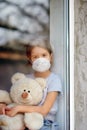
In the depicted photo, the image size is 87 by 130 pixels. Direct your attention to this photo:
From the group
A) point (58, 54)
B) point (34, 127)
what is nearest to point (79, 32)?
point (58, 54)

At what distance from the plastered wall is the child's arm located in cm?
16

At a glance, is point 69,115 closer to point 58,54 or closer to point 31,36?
point 58,54

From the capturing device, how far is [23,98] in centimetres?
112

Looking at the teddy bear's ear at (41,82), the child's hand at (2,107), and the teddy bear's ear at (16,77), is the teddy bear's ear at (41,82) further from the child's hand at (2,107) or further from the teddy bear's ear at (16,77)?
the child's hand at (2,107)

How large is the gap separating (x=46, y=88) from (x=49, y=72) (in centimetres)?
9

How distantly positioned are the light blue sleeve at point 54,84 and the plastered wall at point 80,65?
11 cm

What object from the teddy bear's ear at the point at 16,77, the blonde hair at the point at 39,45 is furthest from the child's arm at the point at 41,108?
the blonde hair at the point at 39,45

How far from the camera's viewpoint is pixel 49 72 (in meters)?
1.21

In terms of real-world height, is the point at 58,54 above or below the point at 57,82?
above

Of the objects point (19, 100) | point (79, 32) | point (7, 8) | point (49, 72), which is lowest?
point (19, 100)

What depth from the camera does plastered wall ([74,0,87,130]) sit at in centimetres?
125

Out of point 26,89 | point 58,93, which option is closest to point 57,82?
point 58,93

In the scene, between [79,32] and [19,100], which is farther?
[79,32]

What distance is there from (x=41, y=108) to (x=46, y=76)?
18 cm
